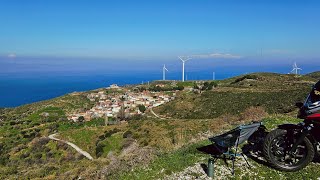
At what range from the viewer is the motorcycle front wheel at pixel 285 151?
9.11 meters

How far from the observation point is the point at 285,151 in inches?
366

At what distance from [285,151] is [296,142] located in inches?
18.8

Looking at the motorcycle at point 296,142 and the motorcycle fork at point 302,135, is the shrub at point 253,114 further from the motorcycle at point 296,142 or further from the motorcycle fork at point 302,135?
the motorcycle fork at point 302,135

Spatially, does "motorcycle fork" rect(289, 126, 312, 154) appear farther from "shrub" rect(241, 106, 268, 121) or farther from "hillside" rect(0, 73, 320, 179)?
"shrub" rect(241, 106, 268, 121)

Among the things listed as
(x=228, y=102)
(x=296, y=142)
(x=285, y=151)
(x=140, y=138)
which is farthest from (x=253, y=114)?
(x=228, y=102)

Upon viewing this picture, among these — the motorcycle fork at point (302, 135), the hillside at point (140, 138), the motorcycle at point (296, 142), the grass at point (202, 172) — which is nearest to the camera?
the motorcycle at point (296, 142)

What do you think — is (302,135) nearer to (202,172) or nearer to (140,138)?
(202,172)

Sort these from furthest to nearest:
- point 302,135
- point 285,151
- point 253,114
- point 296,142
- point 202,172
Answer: point 253,114, point 202,172, point 285,151, point 296,142, point 302,135

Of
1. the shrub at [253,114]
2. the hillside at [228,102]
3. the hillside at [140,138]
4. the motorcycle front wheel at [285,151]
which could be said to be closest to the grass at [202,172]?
the hillside at [140,138]

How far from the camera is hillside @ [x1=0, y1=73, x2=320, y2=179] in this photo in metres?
11.4

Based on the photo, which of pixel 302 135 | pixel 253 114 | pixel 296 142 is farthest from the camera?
pixel 253 114

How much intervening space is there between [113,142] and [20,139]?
36.2m

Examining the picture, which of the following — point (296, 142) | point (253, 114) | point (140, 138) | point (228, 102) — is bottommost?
point (228, 102)

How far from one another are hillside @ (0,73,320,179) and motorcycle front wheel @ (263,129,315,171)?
30 centimetres
